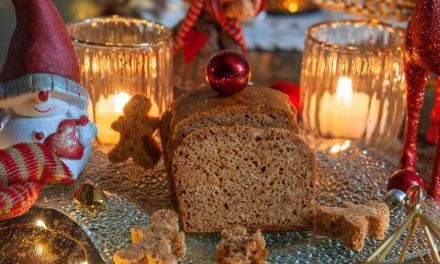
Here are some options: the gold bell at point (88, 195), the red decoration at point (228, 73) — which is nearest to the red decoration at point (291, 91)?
the red decoration at point (228, 73)

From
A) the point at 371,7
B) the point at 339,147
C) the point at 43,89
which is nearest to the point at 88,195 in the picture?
the point at 43,89

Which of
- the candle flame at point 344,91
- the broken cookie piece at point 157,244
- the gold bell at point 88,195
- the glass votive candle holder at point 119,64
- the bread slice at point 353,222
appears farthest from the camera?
the candle flame at point 344,91

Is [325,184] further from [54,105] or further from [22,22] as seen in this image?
[22,22]

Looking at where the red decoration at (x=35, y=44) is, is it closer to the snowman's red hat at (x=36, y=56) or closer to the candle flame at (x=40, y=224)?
the snowman's red hat at (x=36, y=56)

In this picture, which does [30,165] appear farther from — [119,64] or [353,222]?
[353,222]

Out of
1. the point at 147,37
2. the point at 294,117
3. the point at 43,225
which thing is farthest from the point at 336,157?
the point at 43,225
